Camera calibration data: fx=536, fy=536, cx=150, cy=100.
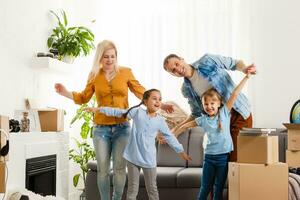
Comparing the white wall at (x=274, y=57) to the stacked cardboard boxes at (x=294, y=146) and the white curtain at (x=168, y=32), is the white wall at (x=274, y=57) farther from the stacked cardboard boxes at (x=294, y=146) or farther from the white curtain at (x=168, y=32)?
the stacked cardboard boxes at (x=294, y=146)

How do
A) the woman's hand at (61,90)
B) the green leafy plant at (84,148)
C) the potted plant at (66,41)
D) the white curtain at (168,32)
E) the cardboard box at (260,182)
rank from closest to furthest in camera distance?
the cardboard box at (260,182), the woman's hand at (61,90), the potted plant at (66,41), the green leafy plant at (84,148), the white curtain at (168,32)

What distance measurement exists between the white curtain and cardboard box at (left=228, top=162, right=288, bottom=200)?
8.18ft

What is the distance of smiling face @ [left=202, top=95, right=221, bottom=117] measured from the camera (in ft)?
13.4

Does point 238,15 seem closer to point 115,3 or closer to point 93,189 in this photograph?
point 115,3

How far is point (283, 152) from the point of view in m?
5.35

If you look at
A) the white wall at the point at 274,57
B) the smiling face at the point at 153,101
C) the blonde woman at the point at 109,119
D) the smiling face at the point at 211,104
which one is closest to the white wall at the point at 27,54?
the blonde woman at the point at 109,119

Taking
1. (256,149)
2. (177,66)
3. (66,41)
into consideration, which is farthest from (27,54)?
(256,149)

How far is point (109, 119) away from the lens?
13.9 feet

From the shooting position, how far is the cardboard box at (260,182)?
156 inches

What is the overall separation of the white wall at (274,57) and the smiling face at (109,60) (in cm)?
249

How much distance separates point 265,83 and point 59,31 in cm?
243

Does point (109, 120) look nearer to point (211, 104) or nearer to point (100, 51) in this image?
point (100, 51)

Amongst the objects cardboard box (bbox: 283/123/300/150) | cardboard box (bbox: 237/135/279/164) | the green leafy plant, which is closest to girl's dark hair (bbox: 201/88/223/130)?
cardboard box (bbox: 237/135/279/164)

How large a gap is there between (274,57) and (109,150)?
2.77 m
